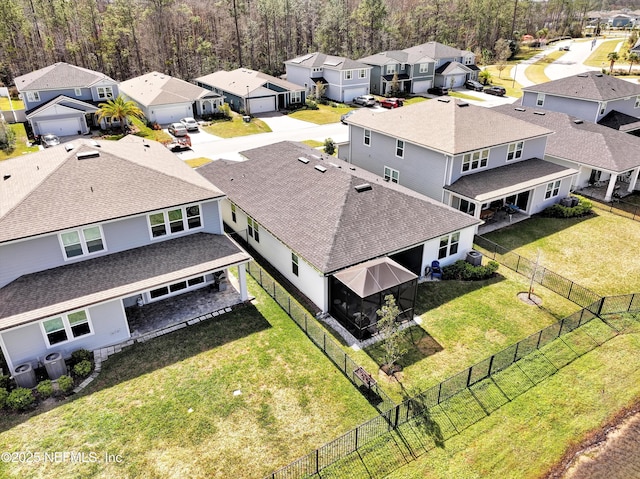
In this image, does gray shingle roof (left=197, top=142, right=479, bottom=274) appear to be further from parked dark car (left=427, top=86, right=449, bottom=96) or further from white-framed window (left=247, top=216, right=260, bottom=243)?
parked dark car (left=427, top=86, right=449, bottom=96)

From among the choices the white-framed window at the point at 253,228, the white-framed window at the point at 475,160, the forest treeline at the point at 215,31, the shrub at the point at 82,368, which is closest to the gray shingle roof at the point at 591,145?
the white-framed window at the point at 475,160

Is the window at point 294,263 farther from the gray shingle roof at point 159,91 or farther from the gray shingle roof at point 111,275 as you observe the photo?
the gray shingle roof at point 159,91

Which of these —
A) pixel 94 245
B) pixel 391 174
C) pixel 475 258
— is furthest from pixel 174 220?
pixel 391 174

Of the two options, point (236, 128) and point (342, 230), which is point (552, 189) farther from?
point (236, 128)

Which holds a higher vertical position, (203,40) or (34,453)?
(203,40)

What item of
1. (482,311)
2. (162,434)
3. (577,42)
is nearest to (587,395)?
(482,311)

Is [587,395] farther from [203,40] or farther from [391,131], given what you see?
[203,40]

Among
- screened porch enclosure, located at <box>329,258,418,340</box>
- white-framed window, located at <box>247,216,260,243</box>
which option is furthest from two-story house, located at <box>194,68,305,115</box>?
screened porch enclosure, located at <box>329,258,418,340</box>
